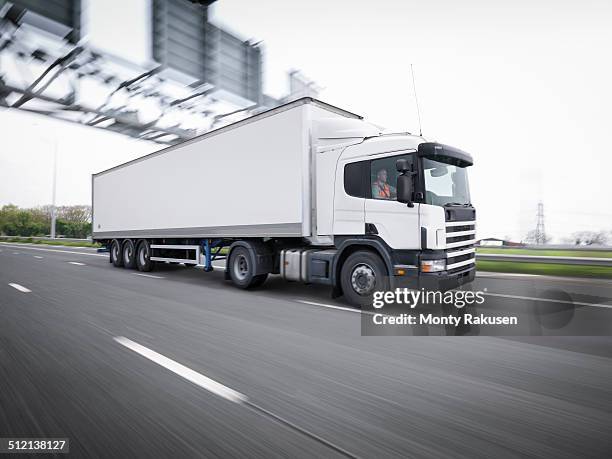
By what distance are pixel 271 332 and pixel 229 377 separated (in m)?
1.52

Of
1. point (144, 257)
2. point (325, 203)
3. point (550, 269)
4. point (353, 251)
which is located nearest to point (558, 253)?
point (550, 269)

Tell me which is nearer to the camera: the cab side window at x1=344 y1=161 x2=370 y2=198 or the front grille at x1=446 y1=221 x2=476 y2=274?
the front grille at x1=446 y1=221 x2=476 y2=274

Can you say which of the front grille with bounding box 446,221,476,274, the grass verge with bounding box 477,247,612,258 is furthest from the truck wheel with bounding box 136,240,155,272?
the grass verge with bounding box 477,247,612,258

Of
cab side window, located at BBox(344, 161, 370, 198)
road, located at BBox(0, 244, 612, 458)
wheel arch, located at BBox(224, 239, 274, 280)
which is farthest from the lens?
wheel arch, located at BBox(224, 239, 274, 280)

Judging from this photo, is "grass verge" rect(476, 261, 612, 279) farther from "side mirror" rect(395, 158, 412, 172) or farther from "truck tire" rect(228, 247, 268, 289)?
"truck tire" rect(228, 247, 268, 289)

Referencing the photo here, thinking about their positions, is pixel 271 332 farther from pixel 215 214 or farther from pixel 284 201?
pixel 215 214

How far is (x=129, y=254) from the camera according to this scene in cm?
1330

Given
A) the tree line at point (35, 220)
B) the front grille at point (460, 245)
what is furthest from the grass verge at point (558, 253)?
the tree line at point (35, 220)

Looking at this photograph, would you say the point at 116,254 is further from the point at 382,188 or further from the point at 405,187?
the point at 405,187

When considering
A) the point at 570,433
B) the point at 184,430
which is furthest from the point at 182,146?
the point at 570,433

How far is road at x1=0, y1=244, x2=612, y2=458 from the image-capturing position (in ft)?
7.29

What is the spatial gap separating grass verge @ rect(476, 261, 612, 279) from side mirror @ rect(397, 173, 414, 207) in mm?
7130

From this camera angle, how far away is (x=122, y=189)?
13352mm

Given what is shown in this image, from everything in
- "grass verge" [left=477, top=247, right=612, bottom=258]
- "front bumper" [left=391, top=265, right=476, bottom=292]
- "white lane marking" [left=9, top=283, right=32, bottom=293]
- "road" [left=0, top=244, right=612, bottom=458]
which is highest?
"grass verge" [left=477, top=247, right=612, bottom=258]
